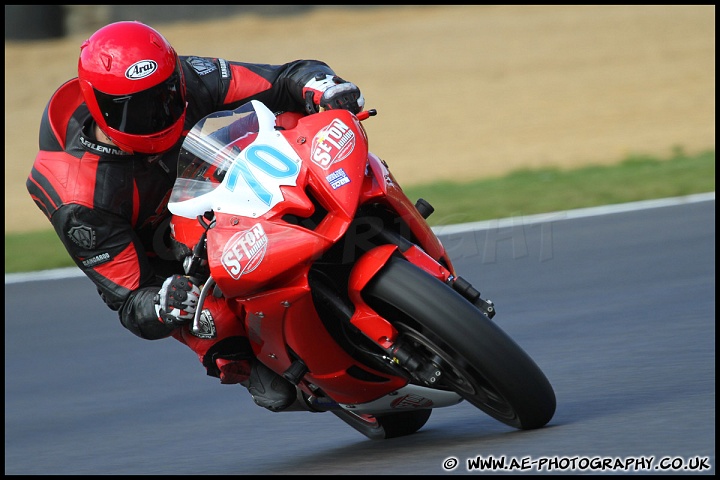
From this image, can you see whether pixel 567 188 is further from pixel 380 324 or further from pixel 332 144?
pixel 380 324

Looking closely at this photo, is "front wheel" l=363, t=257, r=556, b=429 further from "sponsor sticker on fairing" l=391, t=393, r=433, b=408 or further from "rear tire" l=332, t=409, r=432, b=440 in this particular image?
"rear tire" l=332, t=409, r=432, b=440

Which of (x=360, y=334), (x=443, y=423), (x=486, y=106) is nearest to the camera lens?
(x=360, y=334)

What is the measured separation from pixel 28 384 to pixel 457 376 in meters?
3.48

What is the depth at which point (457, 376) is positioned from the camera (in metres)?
3.47

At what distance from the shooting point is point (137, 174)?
402 cm

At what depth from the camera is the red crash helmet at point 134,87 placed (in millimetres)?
3732

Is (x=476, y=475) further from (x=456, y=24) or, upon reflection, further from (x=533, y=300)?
(x=456, y=24)

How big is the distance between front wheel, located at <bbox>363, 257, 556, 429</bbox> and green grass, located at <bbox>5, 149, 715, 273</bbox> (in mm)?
5252

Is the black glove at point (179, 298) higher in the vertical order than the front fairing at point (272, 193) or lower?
lower

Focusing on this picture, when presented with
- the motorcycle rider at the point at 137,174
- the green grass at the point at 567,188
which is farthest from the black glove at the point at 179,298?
the green grass at the point at 567,188

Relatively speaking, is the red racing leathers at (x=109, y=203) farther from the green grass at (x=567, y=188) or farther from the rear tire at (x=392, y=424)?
the green grass at (x=567, y=188)

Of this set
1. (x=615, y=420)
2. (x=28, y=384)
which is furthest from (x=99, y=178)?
(x=28, y=384)

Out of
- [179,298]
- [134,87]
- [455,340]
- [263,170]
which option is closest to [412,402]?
[455,340]

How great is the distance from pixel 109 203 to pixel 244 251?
81 centimetres
